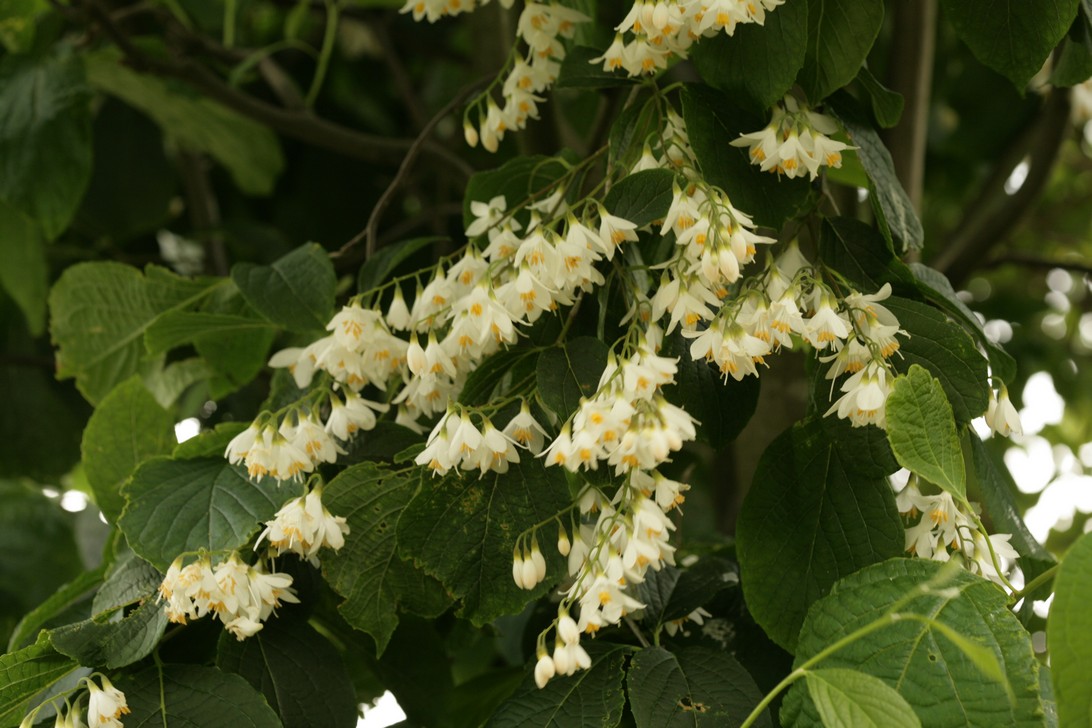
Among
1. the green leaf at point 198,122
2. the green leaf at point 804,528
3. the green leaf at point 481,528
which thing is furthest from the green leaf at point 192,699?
the green leaf at point 198,122

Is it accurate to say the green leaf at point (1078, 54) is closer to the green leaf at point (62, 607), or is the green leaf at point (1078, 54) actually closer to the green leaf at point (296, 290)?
the green leaf at point (296, 290)

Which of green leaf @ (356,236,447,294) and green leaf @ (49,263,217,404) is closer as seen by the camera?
green leaf @ (356,236,447,294)

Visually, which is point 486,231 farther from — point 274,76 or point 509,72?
point 274,76

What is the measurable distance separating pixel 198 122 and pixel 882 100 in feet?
3.86

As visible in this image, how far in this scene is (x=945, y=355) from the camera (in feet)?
2.53

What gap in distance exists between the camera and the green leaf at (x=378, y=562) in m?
0.84

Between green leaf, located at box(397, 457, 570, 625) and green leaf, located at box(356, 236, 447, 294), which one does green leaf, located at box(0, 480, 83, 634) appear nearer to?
green leaf, located at box(356, 236, 447, 294)

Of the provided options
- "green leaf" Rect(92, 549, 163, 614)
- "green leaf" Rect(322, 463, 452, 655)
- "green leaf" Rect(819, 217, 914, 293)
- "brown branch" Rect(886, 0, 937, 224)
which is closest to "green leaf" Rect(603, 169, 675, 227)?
"green leaf" Rect(819, 217, 914, 293)

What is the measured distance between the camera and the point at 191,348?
59.3 inches

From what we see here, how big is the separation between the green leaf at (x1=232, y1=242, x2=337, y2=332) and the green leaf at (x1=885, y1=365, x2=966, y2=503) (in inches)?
19.8

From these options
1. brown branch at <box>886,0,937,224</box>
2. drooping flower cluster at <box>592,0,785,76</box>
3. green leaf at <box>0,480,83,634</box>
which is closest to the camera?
drooping flower cluster at <box>592,0,785,76</box>

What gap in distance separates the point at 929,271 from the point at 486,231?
0.36 meters

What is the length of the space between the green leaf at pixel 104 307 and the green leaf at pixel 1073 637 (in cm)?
94

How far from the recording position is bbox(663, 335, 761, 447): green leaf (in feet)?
2.61
